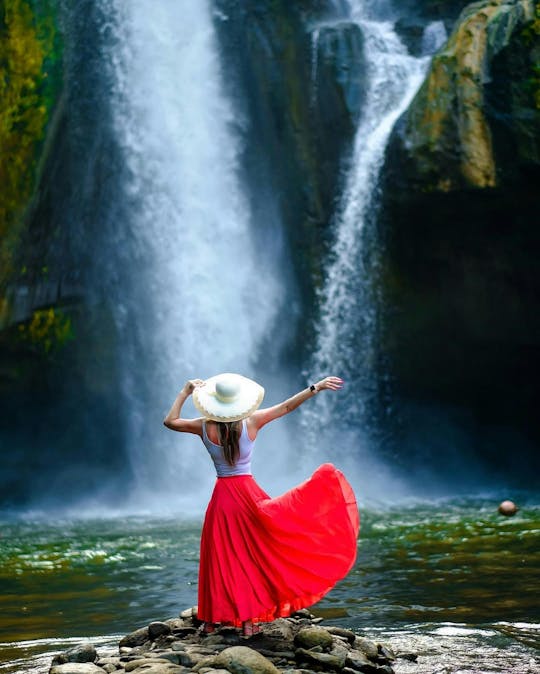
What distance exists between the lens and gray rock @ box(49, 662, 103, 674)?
4962mm

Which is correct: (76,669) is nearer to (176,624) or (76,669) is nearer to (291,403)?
(176,624)

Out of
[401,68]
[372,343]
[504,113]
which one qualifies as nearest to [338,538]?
[504,113]

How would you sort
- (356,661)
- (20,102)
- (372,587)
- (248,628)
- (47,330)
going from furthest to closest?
(47,330) < (20,102) < (372,587) < (248,628) < (356,661)

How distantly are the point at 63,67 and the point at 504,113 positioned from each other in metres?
7.65

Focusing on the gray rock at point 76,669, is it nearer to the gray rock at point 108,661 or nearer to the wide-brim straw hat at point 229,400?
the gray rock at point 108,661

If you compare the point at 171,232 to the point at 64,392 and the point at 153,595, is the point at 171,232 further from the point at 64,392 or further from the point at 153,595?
the point at 153,595

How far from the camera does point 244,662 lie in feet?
15.8

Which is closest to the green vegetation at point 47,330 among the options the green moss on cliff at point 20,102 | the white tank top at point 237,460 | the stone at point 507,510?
the green moss on cliff at point 20,102

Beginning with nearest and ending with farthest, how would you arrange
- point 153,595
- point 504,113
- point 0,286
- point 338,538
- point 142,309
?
point 338,538 → point 153,595 → point 504,113 → point 0,286 → point 142,309

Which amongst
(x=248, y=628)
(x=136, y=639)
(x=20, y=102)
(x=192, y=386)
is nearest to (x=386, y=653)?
(x=248, y=628)

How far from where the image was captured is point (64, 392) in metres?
17.7

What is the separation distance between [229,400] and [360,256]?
1201 centimetres

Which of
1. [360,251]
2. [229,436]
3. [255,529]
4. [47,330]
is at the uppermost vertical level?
[360,251]

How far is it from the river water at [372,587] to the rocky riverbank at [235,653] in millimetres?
260
